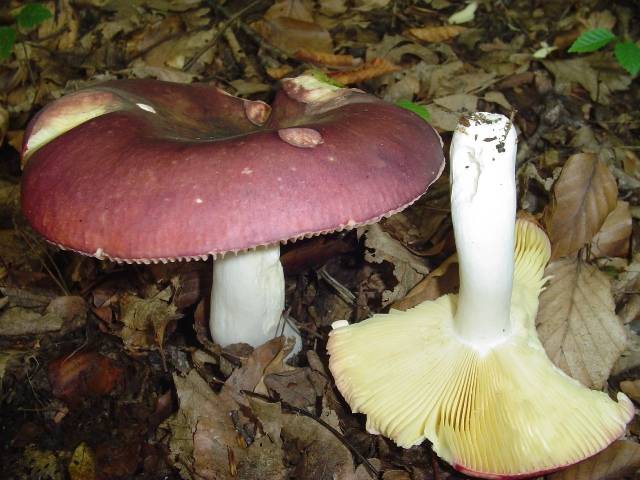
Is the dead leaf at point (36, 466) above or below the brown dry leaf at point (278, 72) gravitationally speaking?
below

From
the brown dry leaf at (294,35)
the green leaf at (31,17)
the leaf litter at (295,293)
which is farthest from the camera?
the brown dry leaf at (294,35)

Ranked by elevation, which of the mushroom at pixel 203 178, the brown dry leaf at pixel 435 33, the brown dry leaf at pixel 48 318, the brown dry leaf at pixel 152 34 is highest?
the mushroom at pixel 203 178

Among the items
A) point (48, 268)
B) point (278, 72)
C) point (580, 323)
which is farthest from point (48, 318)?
point (580, 323)

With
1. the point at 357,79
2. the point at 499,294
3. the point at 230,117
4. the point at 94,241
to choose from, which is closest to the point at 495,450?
the point at 499,294

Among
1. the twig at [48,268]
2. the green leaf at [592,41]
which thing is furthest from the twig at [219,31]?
the green leaf at [592,41]

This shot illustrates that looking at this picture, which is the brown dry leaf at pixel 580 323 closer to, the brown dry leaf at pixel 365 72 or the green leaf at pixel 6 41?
the brown dry leaf at pixel 365 72

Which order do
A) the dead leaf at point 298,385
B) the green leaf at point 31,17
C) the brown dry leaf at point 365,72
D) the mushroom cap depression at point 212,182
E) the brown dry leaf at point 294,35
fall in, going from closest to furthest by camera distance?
the mushroom cap depression at point 212,182 → the dead leaf at point 298,385 → the green leaf at point 31,17 → the brown dry leaf at point 365,72 → the brown dry leaf at point 294,35

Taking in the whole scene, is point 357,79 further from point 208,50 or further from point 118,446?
point 118,446
